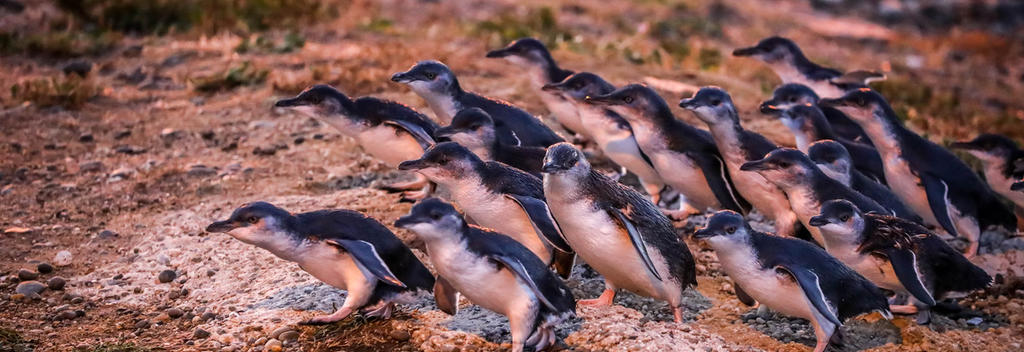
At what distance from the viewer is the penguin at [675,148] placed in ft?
22.3

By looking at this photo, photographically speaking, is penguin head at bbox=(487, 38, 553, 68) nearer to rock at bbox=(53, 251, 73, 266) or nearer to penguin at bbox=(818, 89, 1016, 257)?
penguin at bbox=(818, 89, 1016, 257)

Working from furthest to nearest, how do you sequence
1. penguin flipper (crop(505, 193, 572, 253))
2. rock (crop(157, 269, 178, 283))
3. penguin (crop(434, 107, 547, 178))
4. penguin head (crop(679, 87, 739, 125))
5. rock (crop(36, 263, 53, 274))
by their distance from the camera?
1. penguin head (crop(679, 87, 739, 125))
2. penguin (crop(434, 107, 547, 178))
3. rock (crop(36, 263, 53, 274))
4. rock (crop(157, 269, 178, 283))
5. penguin flipper (crop(505, 193, 572, 253))

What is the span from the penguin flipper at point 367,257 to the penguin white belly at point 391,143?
1876mm

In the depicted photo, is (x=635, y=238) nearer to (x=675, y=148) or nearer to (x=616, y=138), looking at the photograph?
(x=675, y=148)

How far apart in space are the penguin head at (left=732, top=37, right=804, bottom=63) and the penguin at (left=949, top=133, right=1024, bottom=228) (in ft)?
5.90

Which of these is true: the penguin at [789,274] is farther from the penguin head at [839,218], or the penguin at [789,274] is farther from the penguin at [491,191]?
the penguin at [491,191]

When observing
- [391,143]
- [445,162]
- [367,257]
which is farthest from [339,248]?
[391,143]

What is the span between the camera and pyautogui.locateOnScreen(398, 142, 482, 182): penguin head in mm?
5355

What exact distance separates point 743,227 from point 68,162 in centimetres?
525

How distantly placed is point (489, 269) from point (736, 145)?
2.58 metres

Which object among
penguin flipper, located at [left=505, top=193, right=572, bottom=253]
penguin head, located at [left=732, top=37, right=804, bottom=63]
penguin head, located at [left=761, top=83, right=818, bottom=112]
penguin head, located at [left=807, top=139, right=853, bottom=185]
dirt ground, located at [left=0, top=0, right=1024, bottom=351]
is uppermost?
penguin flipper, located at [left=505, top=193, right=572, bottom=253]

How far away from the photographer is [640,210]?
5.34m

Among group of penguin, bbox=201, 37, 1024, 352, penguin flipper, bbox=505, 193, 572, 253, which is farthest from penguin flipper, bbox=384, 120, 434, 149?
penguin flipper, bbox=505, 193, 572, 253

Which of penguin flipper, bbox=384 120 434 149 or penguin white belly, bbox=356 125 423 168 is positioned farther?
penguin white belly, bbox=356 125 423 168
